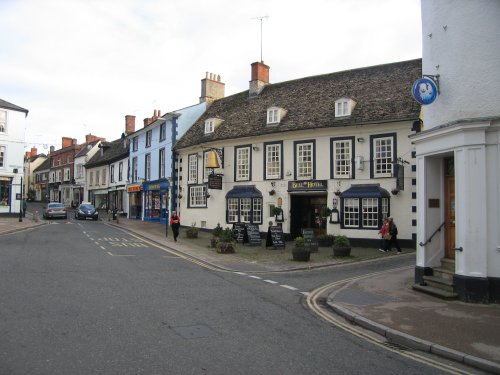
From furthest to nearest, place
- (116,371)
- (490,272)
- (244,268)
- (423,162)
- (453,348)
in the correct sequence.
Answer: (244,268) < (423,162) < (490,272) < (453,348) < (116,371)

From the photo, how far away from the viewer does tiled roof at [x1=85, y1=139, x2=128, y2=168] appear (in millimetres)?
46500

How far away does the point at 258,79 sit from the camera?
3091 centimetres

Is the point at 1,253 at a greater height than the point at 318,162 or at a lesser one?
lesser

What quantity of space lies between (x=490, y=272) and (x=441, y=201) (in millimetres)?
2434

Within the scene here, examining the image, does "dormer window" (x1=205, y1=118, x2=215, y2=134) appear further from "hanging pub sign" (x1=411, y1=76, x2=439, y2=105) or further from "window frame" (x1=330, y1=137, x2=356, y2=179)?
"hanging pub sign" (x1=411, y1=76, x2=439, y2=105)

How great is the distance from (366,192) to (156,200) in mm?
20546

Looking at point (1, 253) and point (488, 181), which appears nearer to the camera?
point (488, 181)

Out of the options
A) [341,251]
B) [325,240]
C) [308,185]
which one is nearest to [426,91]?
[341,251]

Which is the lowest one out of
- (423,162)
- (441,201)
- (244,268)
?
(244,268)

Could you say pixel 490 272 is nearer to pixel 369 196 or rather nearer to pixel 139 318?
pixel 139 318

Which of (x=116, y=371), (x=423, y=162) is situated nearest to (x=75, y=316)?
(x=116, y=371)

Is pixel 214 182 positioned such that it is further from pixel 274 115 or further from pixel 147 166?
pixel 147 166

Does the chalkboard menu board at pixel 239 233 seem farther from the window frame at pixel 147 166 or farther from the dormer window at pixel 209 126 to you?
the window frame at pixel 147 166

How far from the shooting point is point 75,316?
7.57m
